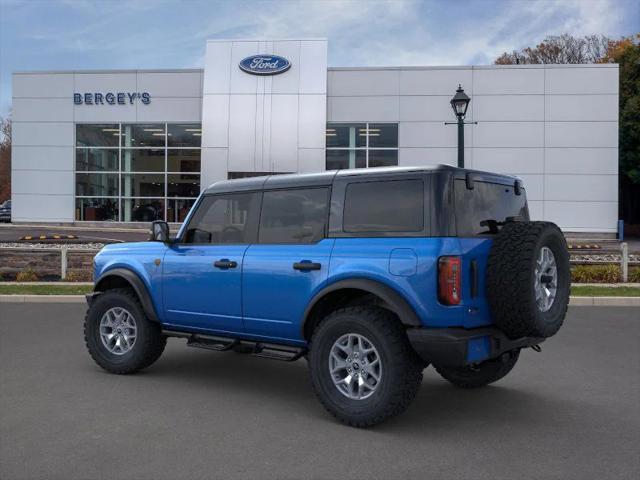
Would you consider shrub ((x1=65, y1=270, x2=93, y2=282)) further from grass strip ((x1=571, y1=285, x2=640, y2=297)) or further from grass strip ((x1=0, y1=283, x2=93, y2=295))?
grass strip ((x1=571, y1=285, x2=640, y2=297))

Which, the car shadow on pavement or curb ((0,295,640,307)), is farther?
curb ((0,295,640,307))

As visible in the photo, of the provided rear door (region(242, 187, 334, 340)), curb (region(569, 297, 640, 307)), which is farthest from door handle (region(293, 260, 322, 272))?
curb (region(569, 297, 640, 307))

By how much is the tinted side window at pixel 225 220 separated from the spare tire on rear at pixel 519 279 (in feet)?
7.06

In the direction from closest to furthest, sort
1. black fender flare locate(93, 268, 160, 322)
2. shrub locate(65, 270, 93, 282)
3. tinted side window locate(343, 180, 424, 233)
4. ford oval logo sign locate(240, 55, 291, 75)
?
Result: 1. tinted side window locate(343, 180, 424, 233)
2. black fender flare locate(93, 268, 160, 322)
3. shrub locate(65, 270, 93, 282)
4. ford oval logo sign locate(240, 55, 291, 75)

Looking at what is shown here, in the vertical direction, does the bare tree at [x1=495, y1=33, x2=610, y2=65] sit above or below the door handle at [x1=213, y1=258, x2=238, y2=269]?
above

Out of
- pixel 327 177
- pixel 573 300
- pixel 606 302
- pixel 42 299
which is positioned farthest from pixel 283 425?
pixel 606 302

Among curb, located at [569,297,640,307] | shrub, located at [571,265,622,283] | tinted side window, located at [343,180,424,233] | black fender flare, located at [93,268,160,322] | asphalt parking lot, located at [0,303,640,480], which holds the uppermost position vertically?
tinted side window, located at [343,180,424,233]

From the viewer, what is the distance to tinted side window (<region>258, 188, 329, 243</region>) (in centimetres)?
539

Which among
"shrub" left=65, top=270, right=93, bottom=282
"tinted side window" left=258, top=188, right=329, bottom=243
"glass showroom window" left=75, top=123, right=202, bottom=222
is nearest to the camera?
"tinted side window" left=258, top=188, right=329, bottom=243

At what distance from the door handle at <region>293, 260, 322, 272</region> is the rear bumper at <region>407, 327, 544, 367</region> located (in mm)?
927

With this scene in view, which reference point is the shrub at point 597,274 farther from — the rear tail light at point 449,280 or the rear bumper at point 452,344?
the rear tail light at point 449,280

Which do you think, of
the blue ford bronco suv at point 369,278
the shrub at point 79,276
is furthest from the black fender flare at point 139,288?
the shrub at point 79,276

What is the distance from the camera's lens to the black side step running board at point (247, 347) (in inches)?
217

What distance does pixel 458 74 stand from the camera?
105 ft
